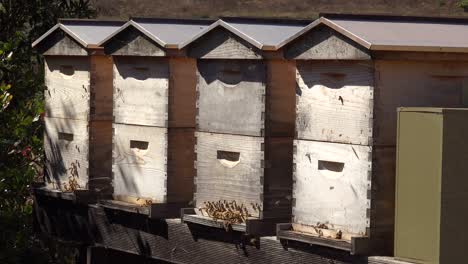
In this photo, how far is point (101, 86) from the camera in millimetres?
9758

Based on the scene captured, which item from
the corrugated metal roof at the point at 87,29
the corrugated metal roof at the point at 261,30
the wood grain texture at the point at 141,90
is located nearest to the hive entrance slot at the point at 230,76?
the corrugated metal roof at the point at 261,30

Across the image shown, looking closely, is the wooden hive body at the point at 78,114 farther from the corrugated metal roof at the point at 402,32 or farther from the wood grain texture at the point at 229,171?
the corrugated metal roof at the point at 402,32

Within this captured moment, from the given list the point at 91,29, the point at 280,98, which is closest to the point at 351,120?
the point at 280,98

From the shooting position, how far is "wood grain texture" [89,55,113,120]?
965 centimetres

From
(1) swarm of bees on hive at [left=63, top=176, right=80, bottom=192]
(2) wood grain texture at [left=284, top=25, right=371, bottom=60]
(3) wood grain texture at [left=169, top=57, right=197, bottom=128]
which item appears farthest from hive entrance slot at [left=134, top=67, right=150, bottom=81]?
(2) wood grain texture at [left=284, top=25, right=371, bottom=60]

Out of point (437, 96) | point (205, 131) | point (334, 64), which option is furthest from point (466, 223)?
point (205, 131)

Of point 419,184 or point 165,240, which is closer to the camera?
point 419,184

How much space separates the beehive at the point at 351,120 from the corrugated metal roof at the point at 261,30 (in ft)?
1.05

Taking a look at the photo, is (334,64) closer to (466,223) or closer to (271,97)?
(271,97)

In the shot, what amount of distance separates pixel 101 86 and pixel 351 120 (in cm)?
350

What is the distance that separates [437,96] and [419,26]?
93 centimetres

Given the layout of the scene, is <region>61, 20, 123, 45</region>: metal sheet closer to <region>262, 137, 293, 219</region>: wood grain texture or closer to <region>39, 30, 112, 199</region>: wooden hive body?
<region>39, 30, 112, 199</region>: wooden hive body

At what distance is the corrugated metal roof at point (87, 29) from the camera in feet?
31.7

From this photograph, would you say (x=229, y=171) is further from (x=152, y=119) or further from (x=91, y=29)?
(x=91, y=29)
